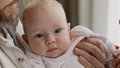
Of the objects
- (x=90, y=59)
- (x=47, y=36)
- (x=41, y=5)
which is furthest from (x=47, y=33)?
(x=90, y=59)

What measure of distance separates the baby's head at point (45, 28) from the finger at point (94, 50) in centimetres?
8

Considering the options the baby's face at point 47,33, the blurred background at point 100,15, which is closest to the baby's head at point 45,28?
the baby's face at point 47,33

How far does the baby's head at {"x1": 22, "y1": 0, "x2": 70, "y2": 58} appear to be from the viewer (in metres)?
1.13

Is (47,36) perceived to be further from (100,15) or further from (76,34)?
(100,15)

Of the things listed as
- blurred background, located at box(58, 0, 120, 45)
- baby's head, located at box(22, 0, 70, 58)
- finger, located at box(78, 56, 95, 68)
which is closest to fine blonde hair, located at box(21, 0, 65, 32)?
baby's head, located at box(22, 0, 70, 58)

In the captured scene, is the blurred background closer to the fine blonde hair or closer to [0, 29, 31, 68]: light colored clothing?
the fine blonde hair

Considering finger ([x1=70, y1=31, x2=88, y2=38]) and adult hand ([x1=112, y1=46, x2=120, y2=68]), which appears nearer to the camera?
adult hand ([x1=112, y1=46, x2=120, y2=68])

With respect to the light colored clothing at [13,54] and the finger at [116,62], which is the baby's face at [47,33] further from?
the finger at [116,62]

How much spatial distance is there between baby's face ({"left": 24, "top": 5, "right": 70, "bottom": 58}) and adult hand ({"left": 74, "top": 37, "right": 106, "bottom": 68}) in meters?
0.08

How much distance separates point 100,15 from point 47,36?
100 cm

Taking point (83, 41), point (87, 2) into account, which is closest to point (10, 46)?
point (83, 41)

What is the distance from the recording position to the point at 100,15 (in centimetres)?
205

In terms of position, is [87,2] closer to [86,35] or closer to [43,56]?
[86,35]

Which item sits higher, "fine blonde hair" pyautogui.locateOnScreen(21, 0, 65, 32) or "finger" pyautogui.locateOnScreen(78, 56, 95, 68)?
"fine blonde hair" pyautogui.locateOnScreen(21, 0, 65, 32)
